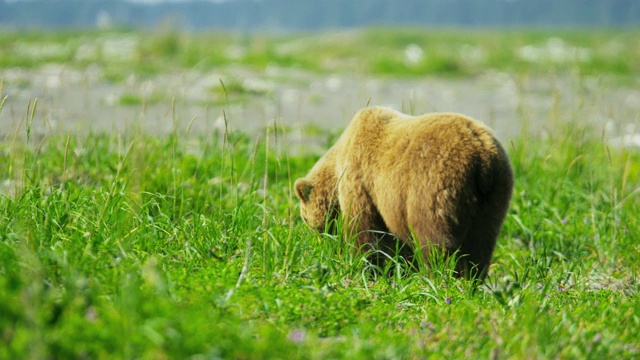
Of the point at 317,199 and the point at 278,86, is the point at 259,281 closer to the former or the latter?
the point at 317,199

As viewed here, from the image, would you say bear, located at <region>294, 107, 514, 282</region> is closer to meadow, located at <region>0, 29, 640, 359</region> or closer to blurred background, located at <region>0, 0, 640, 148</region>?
meadow, located at <region>0, 29, 640, 359</region>

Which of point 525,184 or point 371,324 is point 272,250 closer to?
point 371,324

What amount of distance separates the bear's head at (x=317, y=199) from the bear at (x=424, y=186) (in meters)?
0.05

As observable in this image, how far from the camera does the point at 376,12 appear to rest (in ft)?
585

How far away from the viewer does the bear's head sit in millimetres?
4480

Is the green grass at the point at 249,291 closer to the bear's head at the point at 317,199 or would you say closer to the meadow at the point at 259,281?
the meadow at the point at 259,281

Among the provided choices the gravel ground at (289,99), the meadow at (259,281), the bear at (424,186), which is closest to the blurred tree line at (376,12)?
the gravel ground at (289,99)

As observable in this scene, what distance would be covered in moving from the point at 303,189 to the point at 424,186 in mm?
1010

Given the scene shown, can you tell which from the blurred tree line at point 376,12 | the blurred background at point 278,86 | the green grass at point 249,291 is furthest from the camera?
the blurred tree line at point 376,12

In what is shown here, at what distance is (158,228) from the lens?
12.5 feet

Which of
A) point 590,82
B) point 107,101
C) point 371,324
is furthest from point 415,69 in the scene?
point 371,324

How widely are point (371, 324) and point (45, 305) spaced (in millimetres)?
1309

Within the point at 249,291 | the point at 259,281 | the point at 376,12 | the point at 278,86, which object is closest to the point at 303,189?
the point at 259,281

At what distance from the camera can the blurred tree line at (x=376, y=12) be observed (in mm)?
151375
